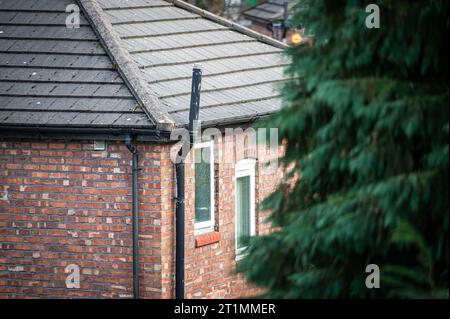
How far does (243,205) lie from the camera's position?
48.1ft

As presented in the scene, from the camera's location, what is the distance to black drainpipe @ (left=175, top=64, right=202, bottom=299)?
12344mm

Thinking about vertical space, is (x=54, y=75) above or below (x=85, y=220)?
above

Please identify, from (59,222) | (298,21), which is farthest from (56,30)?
(298,21)

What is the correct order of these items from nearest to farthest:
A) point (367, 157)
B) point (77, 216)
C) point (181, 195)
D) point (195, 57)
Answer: point (367, 157)
point (181, 195)
point (77, 216)
point (195, 57)

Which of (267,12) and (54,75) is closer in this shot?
(54,75)

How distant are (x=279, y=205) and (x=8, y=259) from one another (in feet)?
21.2

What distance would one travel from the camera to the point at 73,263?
1272 centimetres

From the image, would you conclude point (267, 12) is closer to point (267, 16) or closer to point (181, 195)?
point (267, 16)

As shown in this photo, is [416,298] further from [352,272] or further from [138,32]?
[138,32]

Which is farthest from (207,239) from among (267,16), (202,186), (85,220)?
(267,16)

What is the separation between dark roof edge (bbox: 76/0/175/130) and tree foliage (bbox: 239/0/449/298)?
504 centimetres

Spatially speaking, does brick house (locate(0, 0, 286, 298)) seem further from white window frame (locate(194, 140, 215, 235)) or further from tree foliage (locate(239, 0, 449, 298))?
tree foliage (locate(239, 0, 449, 298))

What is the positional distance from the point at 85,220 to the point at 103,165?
2.57ft
